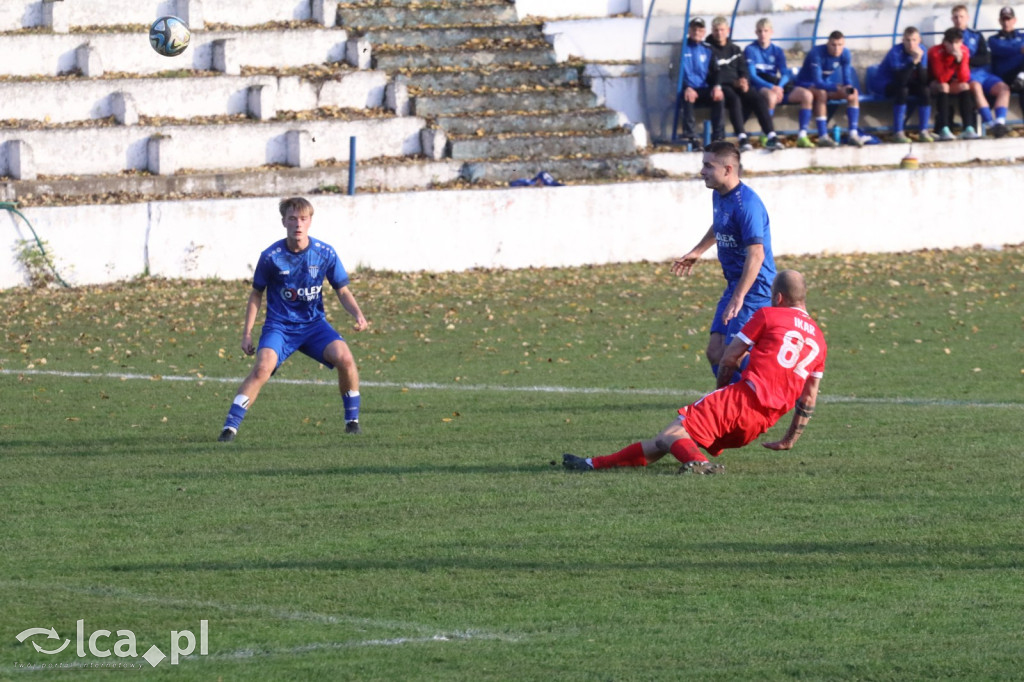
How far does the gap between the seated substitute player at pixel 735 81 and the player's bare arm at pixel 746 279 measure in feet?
50.2

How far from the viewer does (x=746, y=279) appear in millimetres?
9039

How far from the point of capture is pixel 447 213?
19.8m

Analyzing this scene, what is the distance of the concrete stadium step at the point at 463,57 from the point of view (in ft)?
80.7

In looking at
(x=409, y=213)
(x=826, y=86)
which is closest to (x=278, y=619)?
(x=409, y=213)

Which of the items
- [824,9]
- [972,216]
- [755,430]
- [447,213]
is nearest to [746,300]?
[755,430]

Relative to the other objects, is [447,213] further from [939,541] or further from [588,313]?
[939,541]

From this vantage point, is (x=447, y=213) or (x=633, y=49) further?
(x=633, y=49)

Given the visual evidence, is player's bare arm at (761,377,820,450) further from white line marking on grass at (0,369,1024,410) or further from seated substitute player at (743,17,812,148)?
seated substitute player at (743,17,812,148)

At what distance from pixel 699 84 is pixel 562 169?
124 inches

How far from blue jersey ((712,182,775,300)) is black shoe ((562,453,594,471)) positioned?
5.41 ft

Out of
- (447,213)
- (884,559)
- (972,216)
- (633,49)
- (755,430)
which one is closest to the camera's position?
(884,559)

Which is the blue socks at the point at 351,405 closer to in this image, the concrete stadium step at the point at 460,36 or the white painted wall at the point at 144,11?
the white painted wall at the point at 144,11

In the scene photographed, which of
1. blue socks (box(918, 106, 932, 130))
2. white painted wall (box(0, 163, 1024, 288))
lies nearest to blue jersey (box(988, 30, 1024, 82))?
blue socks (box(918, 106, 932, 130))

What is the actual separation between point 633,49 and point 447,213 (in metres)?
7.96
